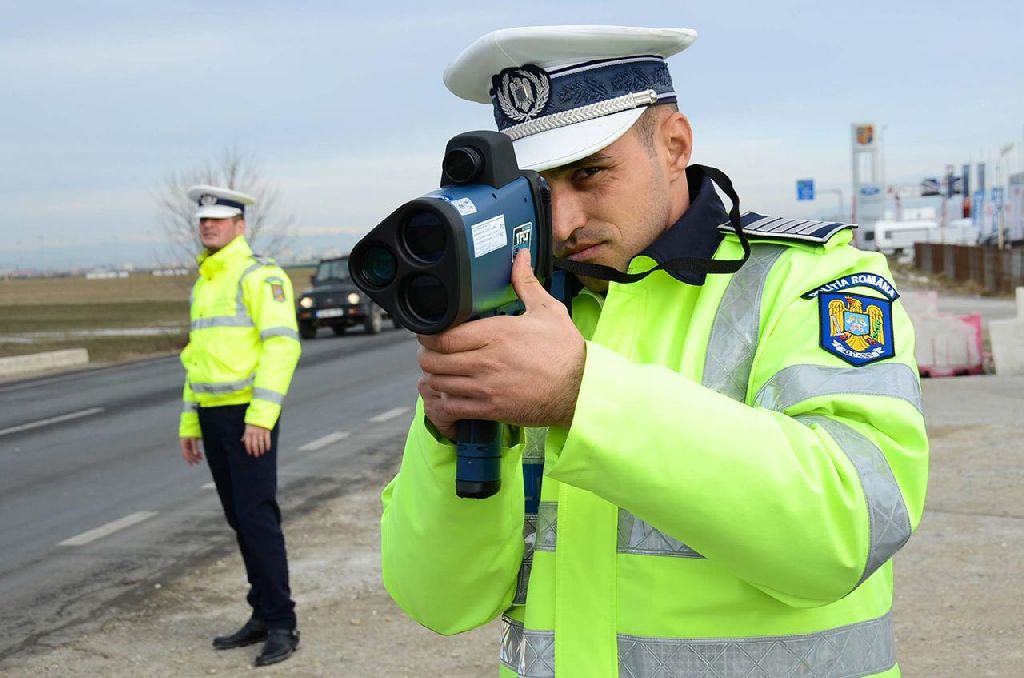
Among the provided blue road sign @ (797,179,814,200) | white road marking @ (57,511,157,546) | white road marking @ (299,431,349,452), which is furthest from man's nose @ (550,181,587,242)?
blue road sign @ (797,179,814,200)

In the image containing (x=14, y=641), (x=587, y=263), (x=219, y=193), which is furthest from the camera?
(x=219, y=193)

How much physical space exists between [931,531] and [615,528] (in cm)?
568

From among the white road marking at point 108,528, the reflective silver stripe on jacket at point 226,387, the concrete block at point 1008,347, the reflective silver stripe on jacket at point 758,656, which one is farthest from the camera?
the concrete block at point 1008,347

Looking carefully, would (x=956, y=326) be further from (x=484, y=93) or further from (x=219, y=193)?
(x=484, y=93)

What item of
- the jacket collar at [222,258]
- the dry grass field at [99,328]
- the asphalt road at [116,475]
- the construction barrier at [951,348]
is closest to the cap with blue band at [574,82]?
the jacket collar at [222,258]

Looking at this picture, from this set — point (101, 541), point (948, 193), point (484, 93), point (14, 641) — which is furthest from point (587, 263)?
point (948, 193)

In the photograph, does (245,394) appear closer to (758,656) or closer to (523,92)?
(523,92)

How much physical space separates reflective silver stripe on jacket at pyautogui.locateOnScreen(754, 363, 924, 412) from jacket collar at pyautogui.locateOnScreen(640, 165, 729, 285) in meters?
0.25

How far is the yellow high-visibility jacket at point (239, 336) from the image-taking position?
589 cm

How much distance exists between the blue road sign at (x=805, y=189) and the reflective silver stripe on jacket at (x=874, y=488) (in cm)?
8030

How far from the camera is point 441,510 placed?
191 cm

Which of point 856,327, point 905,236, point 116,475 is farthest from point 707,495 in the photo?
point 905,236

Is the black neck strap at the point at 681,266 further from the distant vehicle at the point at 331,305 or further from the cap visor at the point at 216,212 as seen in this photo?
the distant vehicle at the point at 331,305

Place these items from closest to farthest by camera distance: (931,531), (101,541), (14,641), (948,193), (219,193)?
(14,641), (219,193), (931,531), (101,541), (948,193)
